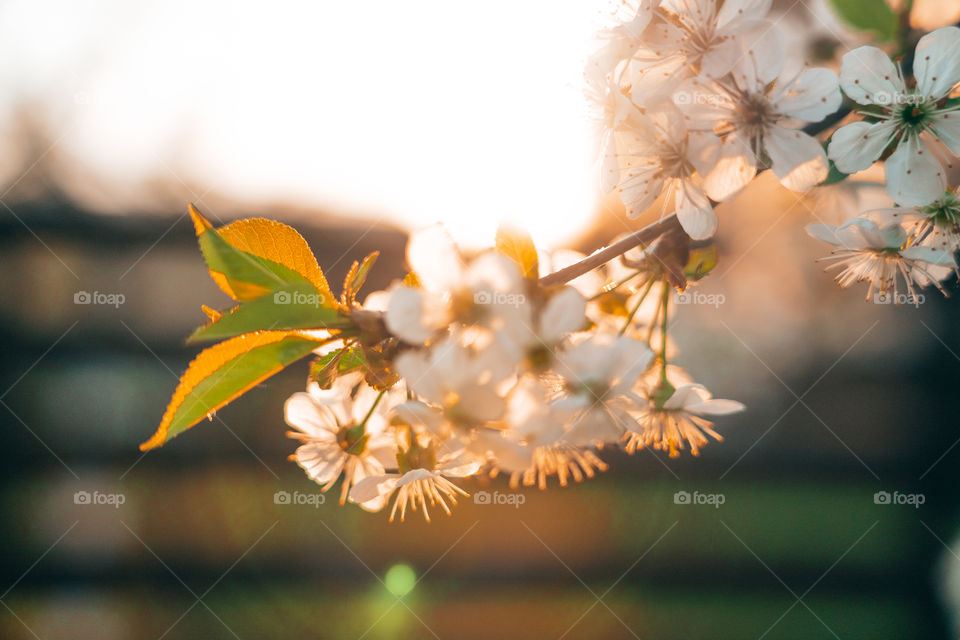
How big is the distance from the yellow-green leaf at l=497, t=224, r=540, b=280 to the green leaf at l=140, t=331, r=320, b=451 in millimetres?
188

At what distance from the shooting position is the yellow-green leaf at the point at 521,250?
0.54m

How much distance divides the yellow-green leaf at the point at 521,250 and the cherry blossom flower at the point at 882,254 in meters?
0.40

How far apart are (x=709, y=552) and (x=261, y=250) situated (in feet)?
17.1

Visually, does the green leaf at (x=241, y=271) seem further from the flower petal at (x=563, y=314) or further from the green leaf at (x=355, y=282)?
the flower petal at (x=563, y=314)

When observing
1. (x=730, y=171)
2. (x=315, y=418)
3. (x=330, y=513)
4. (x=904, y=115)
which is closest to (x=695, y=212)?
(x=730, y=171)

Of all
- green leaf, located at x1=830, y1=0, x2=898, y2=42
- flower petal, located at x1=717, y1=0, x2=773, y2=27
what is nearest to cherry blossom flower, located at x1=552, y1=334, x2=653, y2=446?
flower petal, located at x1=717, y1=0, x2=773, y2=27

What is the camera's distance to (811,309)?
3.84m

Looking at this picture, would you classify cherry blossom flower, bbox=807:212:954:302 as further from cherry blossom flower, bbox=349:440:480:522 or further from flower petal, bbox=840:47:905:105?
cherry blossom flower, bbox=349:440:480:522

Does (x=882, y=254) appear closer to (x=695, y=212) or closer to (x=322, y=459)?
(x=695, y=212)

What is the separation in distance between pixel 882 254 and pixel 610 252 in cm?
44

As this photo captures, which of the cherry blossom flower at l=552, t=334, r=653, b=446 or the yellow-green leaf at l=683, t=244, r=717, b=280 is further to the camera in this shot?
the yellow-green leaf at l=683, t=244, r=717, b=280

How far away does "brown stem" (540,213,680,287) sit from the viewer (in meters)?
0.57

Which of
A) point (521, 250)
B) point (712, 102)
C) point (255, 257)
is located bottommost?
point (255, 257)

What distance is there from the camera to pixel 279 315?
0.50m
